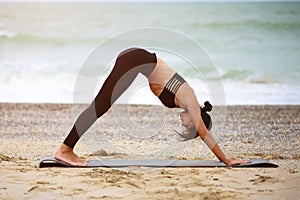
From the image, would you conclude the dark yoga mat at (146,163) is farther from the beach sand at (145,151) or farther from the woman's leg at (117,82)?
the woman's leg at (117,82)

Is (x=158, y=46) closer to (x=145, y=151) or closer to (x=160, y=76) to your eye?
(x=145, y=151)

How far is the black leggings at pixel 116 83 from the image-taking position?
3910 mm

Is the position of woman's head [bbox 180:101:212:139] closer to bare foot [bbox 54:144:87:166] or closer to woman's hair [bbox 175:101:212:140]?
woman's hair [bbox 175:101:212:140]

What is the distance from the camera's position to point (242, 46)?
1357cm

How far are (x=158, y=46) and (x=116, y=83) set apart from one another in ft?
31.2

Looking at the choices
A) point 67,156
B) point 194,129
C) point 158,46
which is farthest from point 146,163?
point 158,46

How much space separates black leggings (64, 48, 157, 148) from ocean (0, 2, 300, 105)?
15.0 ft

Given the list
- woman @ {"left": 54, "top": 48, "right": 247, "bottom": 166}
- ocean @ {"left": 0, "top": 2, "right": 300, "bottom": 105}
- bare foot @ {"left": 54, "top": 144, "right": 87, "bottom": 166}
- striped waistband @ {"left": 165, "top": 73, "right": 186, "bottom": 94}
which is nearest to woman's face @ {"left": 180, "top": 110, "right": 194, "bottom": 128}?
woman @ {"left": 54, "top": 48, "right": 247, "bottom": 166}

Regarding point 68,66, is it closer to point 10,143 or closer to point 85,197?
point 10,143

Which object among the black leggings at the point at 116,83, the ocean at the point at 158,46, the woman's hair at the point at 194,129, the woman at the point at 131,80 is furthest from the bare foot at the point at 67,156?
the ocean at the point at 158,46

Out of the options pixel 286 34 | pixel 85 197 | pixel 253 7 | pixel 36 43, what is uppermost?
pixel 253 7

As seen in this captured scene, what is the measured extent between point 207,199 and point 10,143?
8.32ft

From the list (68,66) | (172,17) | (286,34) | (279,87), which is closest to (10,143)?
(279,87)

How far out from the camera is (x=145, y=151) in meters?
4.98
